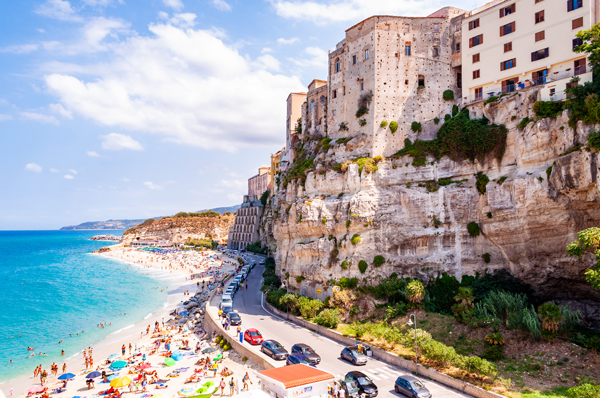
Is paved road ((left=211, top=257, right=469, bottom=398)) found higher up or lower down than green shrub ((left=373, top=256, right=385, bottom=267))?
lower down

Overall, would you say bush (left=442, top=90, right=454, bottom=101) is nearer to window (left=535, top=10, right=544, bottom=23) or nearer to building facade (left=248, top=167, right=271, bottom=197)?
window (left=535, top=10, right=544, bottom=23)

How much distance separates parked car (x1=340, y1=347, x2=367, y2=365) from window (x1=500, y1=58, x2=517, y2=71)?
98.3ft

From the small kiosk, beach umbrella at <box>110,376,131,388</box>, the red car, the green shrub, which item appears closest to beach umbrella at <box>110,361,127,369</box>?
beach umbrella at <box>110,376,131,388</box>

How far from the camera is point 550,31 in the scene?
33.8 metres

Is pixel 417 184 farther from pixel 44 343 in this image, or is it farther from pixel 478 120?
pixel 44 343

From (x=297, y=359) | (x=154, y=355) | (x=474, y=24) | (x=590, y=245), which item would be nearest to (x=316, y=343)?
(x=297, y=359)

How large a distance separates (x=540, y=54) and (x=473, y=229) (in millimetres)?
16843

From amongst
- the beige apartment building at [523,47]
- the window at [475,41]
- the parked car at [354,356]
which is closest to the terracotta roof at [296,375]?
the parked car at [354,356]

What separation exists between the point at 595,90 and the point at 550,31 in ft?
27.8

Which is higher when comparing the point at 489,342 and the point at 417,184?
the point at 417,184

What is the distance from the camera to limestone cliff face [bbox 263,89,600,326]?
29078 millimetres

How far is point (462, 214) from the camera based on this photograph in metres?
35.9

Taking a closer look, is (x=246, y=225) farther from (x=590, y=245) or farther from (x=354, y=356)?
(x=590, y=245)

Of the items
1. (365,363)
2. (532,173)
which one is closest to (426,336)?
(365,363)
